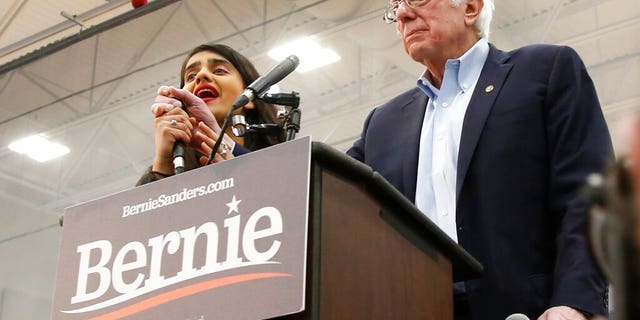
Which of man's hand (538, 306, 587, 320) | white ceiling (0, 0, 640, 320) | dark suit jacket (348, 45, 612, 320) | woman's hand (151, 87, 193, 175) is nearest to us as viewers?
man's hand (538, 306, 587, 320)

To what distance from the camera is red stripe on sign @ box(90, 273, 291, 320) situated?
1.10 m

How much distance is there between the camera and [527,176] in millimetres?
1649

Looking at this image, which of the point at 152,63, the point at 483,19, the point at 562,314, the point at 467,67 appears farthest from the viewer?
the point at 152,63

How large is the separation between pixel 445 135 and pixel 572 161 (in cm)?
26

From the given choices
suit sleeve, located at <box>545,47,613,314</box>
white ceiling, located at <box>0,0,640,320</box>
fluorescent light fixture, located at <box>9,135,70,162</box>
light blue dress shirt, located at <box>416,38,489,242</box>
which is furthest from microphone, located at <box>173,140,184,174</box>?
fluorescent light fixture, located at <box>9,135,70,162</box>

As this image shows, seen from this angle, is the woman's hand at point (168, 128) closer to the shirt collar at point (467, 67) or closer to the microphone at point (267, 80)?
the microphone at point (267, 80)

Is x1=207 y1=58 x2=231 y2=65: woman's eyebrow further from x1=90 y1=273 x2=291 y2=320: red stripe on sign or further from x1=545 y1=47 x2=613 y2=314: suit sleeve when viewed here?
x1=90 y1=273 x2=291 y2=320: red stripe on sign

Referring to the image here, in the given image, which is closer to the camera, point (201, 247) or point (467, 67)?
point (201, 247)

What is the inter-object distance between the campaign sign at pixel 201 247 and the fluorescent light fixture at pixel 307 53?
20.8 feet

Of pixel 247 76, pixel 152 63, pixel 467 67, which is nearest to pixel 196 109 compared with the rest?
pixel 247 76

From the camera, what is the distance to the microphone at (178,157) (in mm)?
1668

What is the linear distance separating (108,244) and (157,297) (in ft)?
0.49

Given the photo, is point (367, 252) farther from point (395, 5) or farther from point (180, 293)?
point (395, 5)

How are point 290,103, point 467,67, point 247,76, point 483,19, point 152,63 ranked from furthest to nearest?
point 152,63 < point 247,76 < point 483,19 < point 467,67 < point 290,103
